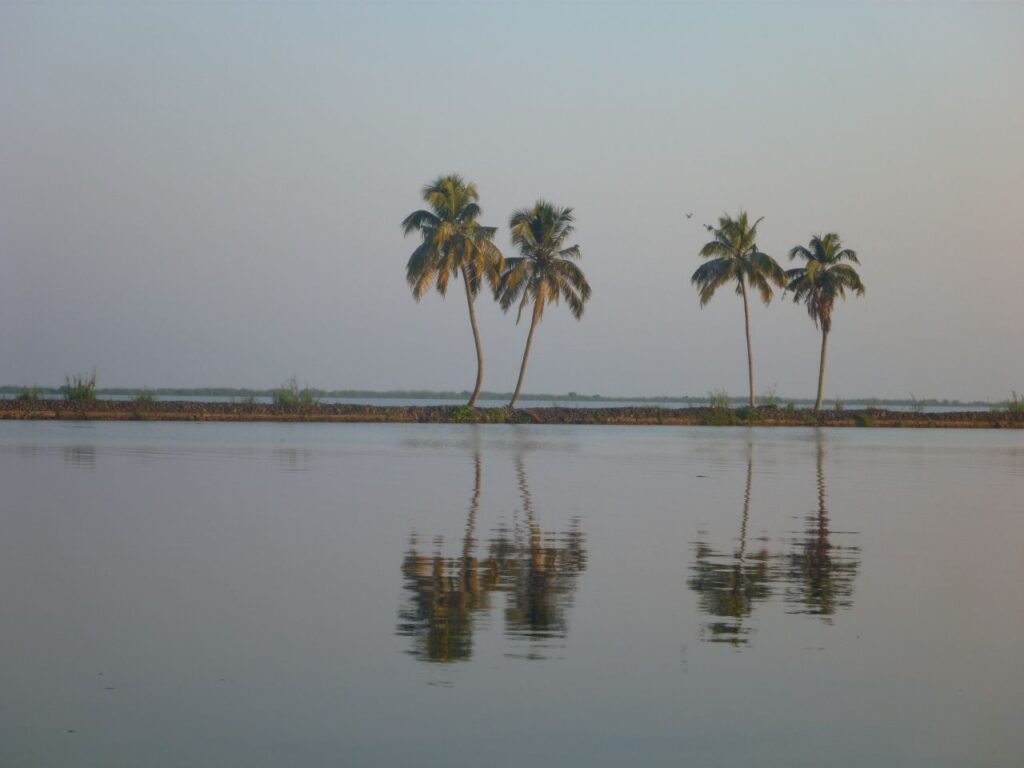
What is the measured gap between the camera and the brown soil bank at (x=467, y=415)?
54.1 m

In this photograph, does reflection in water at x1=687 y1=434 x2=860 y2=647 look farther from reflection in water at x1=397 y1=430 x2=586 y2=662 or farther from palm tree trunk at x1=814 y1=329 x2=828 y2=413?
palm tree trunk at x1=814 y1=329 x2=828 y2=413

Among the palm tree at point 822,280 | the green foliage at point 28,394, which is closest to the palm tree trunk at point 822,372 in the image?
the palm tree at point 822,280

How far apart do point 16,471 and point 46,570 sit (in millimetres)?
13025

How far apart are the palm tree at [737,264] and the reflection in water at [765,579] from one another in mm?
47852

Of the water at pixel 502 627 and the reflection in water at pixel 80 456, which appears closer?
the water at pixel 502 627

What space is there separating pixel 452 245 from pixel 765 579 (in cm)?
4655

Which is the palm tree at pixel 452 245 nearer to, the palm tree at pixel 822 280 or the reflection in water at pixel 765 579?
the palm tree at pixel 822 280

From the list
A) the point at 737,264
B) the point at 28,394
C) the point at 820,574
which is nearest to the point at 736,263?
the point at 737,264

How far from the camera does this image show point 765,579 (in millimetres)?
11797

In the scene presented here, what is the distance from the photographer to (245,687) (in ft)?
24.8

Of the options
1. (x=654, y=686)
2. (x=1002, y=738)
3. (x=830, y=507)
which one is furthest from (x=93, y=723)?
(x=830, y=507)

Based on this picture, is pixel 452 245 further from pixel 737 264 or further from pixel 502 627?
pixel 502 627

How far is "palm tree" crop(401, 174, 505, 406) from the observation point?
57000 mm

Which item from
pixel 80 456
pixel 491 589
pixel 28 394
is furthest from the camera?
pixel 28 394
